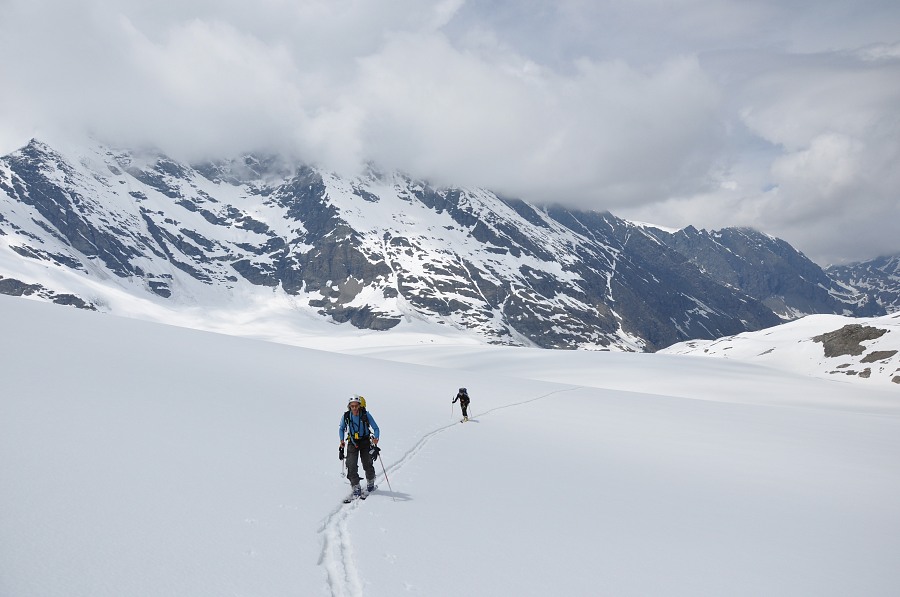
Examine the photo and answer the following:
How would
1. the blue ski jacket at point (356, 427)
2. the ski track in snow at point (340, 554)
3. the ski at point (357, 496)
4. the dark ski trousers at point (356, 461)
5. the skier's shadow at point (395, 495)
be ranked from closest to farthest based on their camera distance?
the ski track in snow at point (340, 554) < the ski at point (357, 496) < the dark ski trousers at point (356, 461) < the skier's shadow at point (395, 495) < the blue ski jacket at point (356, 427)

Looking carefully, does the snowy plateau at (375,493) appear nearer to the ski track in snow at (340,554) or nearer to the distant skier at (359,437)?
the ski track in snow at (340,554)

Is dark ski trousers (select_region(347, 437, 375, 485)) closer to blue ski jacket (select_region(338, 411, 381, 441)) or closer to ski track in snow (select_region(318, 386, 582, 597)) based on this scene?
blue ski jacket (select_region(338, 411, 381, 441))

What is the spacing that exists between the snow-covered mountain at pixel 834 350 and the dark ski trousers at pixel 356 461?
335 ft

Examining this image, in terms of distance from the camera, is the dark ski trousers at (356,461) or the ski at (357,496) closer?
the ski at (357,496)

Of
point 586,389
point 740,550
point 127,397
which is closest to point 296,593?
point 740,550

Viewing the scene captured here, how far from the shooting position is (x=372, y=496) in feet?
35.1

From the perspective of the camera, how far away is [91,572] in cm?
552

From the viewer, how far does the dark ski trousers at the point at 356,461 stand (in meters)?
10.5

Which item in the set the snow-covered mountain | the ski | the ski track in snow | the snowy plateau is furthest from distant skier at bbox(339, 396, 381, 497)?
the snow-covered mountain

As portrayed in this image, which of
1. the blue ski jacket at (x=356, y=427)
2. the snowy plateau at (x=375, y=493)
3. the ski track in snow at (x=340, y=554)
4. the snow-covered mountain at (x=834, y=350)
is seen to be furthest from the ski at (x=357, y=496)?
the snow-covered mountain at (x=834, y=350)

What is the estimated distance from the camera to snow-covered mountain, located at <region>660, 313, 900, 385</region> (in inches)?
3568

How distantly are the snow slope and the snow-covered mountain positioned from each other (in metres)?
85.2

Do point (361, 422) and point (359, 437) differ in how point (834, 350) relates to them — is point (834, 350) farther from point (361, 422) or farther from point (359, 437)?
point (359, 437)

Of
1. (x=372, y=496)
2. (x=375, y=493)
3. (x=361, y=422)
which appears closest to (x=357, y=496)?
(x=372, y=496)
